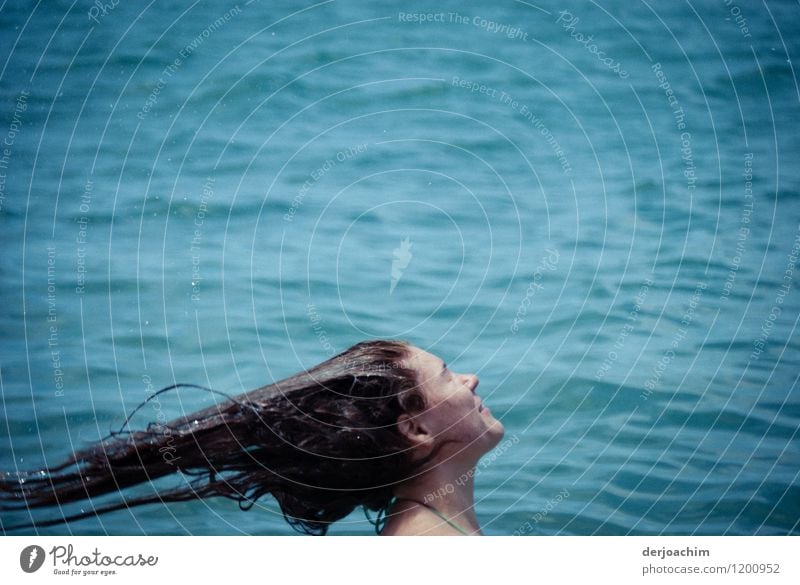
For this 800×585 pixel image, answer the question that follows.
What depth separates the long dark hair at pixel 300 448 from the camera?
2176mm

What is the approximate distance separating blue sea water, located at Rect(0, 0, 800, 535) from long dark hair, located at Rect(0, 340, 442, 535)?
1.28 ft

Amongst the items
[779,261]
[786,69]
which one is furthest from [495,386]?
[786,69]

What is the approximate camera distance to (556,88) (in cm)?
339

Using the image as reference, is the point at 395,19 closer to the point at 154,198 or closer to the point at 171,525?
the point at 154,198

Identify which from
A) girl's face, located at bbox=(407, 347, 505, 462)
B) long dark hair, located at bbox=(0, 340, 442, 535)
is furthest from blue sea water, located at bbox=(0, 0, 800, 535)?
girl's face, located at bbox=(407, 347, 505, 462)

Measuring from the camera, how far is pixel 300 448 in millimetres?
2205

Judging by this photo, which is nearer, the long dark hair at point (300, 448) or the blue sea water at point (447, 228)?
the long dark hair at point (300, 448)

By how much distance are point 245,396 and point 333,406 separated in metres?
0.25

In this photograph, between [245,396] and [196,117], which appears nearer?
[245,396]

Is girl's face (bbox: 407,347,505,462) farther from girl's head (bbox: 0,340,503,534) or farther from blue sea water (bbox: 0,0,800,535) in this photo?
blue sea water (bbox: 0,0,800,535)

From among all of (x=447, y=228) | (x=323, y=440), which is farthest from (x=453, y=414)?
(x=447, y=228)

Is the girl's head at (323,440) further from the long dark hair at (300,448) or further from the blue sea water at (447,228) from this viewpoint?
the blue sea water at (447,228)

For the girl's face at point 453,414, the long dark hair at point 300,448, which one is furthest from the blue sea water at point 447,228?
the girl's face at point 453,414

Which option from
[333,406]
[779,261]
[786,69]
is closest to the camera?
[333,406]
